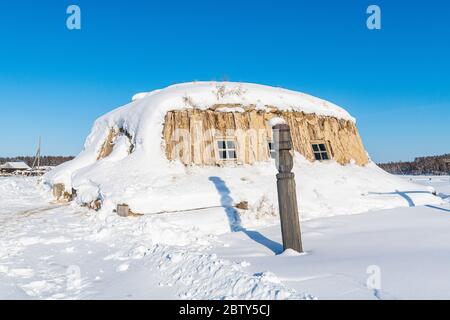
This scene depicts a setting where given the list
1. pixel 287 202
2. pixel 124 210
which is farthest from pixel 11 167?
pixel 287 202

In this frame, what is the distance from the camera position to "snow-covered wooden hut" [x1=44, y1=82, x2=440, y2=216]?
982cm

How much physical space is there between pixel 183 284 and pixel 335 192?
25.3 ft

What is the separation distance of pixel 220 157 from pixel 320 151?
167 inches

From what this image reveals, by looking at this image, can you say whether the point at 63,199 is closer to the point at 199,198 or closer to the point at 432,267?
the point at 199,198

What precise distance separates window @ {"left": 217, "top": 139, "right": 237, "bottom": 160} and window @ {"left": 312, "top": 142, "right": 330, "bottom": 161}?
3412mm

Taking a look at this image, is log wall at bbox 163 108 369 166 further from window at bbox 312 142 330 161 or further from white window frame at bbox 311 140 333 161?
window at bbox 312 142 330 161

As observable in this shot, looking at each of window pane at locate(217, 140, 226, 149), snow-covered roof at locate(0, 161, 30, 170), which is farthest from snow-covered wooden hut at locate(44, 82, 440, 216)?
snow-covered roof at locate(0, 161, 30, 170)

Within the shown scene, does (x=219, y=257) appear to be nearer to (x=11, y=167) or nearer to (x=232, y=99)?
(x=232, y=99)

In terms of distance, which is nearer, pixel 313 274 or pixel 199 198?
pixel 313 274

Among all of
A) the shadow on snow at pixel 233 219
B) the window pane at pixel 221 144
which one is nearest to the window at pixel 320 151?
the window pane at pixel 221 144

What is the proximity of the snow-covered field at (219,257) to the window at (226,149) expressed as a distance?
3056 mm
